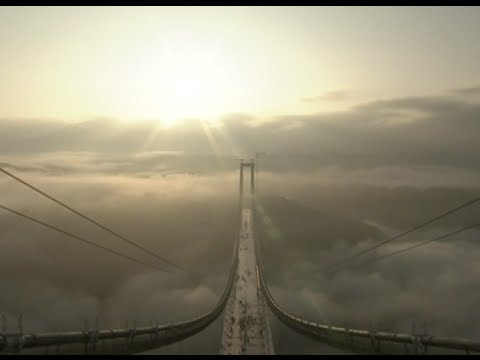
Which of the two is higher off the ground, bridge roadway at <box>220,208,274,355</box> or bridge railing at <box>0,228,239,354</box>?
bridge roadway at <box>220,208,274,355</box>

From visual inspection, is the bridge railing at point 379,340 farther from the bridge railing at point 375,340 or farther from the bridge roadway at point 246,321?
the bridge roadway at point 246,321

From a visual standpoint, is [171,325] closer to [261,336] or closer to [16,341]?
[16,341]

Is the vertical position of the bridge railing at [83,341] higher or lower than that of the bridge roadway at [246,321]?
lower

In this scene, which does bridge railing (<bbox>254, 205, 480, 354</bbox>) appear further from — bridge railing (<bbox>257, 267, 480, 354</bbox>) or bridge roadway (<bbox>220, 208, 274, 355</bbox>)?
bridge roadway (<bbox>220, 208, 274, 355</bbox>)

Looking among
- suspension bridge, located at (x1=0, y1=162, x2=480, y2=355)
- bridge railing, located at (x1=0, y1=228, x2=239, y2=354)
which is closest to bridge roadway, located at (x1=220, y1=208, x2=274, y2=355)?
suspension bridge, located at (x1=0, y1=162, x2=480, y2=355)

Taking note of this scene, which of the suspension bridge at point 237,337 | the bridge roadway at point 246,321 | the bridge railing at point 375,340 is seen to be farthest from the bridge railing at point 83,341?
the bridge roadway at point 246,321

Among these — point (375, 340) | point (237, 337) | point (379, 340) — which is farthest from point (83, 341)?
point (237, 337)

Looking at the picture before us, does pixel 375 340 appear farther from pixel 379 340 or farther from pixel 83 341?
pixel 83 341

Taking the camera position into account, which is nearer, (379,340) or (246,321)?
(379,340)
